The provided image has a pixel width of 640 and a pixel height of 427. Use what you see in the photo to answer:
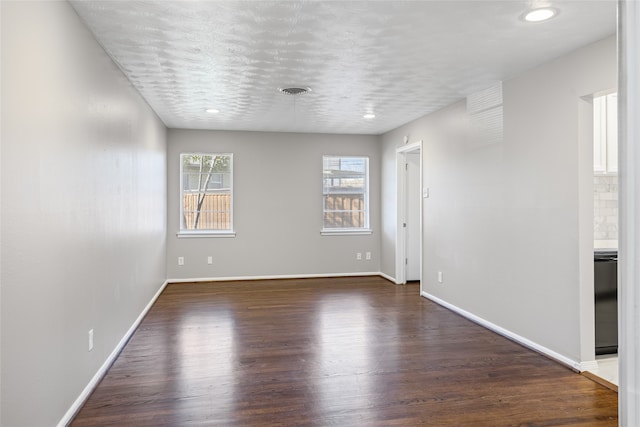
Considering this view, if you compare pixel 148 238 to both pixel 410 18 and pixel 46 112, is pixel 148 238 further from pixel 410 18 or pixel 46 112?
pixel 410 18

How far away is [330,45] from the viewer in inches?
122

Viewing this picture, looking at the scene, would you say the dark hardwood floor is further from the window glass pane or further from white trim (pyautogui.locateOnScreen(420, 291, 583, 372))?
the window glass pane

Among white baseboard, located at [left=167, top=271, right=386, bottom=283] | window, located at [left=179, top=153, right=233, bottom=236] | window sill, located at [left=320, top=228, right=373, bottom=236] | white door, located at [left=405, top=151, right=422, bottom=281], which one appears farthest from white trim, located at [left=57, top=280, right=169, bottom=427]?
white door, located at [left=405, top=151, right=422, bottom=281]

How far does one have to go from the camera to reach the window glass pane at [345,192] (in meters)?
7.31

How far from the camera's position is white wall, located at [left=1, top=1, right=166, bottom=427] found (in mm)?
1794

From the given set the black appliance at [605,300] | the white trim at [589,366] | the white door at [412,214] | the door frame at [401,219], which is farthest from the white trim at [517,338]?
the white door at [412,214]

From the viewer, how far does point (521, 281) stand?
150 inches

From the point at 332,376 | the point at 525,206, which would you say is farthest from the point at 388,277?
the point at 332,376

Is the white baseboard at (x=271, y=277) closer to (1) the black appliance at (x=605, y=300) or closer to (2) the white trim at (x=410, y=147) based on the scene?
(2) the white trim at (x=410, y=147)

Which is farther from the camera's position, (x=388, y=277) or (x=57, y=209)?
(x=388, y=277)

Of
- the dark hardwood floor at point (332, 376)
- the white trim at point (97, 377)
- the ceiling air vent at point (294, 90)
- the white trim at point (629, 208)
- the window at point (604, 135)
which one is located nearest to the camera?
the white trim at point (629, 208)

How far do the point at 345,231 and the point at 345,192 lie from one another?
26.2 inches

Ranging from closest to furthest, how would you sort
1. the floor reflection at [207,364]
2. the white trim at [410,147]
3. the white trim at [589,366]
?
the floor reflection at [207,364]
the white trim at [589,366]
the white trim at [410,147]

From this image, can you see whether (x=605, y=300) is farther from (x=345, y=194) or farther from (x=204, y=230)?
(x=204, y=230)
